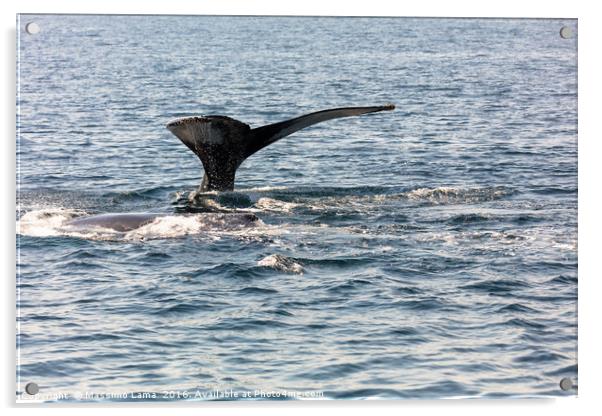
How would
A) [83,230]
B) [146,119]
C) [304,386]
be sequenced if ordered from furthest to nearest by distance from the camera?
[146,119]
[83,230]
[304,386]

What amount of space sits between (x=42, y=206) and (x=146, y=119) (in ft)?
6.62

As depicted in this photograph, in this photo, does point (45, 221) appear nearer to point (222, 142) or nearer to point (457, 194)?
point (222, 142)

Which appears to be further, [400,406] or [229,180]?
[229,180]

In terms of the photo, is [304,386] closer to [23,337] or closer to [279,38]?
[23,337]

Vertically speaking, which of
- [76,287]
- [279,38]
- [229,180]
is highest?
[279,38]

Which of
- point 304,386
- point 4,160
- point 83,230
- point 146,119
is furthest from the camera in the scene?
point 146,119

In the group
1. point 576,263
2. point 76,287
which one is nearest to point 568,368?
point 576,263

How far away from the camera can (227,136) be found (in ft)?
52.3

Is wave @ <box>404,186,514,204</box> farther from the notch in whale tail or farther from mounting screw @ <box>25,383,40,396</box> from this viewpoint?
mounting screw @ <box>25,383,40,396</box>

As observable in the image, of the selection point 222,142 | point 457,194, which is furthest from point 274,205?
point 457,194

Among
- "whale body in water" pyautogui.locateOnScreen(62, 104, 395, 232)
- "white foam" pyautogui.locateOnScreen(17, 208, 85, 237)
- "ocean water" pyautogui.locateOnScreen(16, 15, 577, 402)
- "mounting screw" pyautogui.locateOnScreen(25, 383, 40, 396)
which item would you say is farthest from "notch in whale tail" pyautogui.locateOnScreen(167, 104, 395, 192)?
"mounting screw" pyautogui.locateOnScreen(25, 383, 40, 396)

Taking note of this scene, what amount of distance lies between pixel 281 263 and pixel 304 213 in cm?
127
